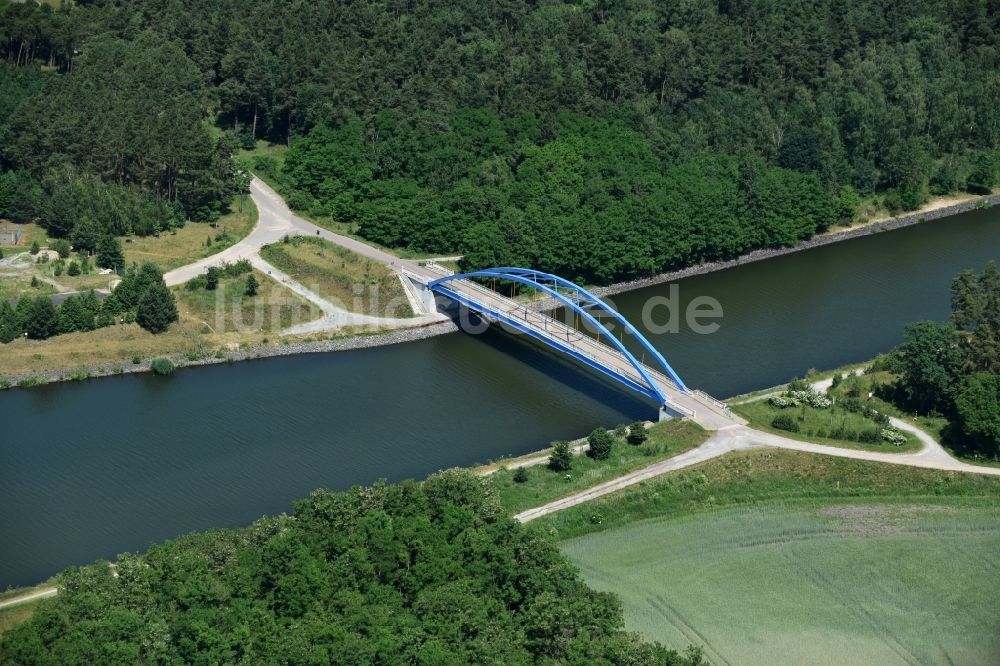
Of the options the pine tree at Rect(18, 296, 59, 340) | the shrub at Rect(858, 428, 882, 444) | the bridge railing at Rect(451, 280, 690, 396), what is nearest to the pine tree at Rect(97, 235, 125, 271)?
the pine tree at Rect(18, 296, 59, 340)

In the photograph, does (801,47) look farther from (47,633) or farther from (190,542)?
(47,633)

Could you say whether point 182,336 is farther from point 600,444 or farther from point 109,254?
point 600,444

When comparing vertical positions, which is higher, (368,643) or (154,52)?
(154,52)

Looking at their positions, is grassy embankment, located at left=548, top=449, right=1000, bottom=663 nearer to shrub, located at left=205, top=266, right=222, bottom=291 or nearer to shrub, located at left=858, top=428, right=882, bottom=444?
shrub, located at left=858, top=428, right=882, bottom=444

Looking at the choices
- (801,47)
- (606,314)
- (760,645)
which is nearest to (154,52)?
(606,314)

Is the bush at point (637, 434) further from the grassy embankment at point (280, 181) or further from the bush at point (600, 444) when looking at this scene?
the grassy embankment at point (280, 181)

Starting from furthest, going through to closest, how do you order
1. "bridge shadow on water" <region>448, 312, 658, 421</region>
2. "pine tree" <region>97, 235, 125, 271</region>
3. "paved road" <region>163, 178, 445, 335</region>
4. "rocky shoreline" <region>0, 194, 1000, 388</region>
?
"pine tree" <region>97, 235, 125, 271</region> → "paved road" <region>163, 178, 445, 335</region> → "rocky shoreline" <region>0, 194, 1000, 388</region> → "bridge shadow on water" <region>448, 312, 658, 421</region>

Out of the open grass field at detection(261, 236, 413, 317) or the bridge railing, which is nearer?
the bridge railing
